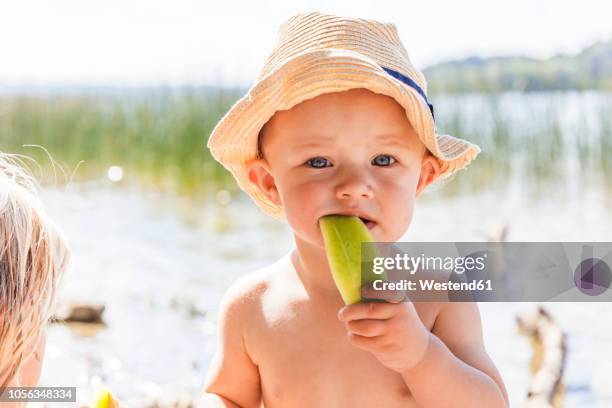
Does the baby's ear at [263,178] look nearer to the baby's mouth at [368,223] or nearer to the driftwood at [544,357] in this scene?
the baby's mouth at [368,223]

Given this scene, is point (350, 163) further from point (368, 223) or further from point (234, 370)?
point (234, 370)

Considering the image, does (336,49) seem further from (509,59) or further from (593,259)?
(509,59)

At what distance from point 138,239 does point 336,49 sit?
4.15m

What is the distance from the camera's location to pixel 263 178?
186 cm

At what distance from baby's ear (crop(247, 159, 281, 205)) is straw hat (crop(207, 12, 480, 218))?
0.02 metres

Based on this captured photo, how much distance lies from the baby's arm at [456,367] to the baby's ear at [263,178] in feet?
1.33

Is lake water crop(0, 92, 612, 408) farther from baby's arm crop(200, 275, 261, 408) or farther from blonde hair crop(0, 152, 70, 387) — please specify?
blonde hair crop(0, 152, 70, 387)

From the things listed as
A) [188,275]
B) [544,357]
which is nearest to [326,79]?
[544,357]

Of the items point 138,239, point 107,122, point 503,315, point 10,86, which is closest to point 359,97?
point 503,315

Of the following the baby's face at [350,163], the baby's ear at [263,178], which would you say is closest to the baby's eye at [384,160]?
the baby's face at [350,163]

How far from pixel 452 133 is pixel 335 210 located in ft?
17.0

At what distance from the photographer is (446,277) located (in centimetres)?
183

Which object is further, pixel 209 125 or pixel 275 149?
pixel 209 125

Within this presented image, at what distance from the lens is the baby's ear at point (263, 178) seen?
1.84 meters
